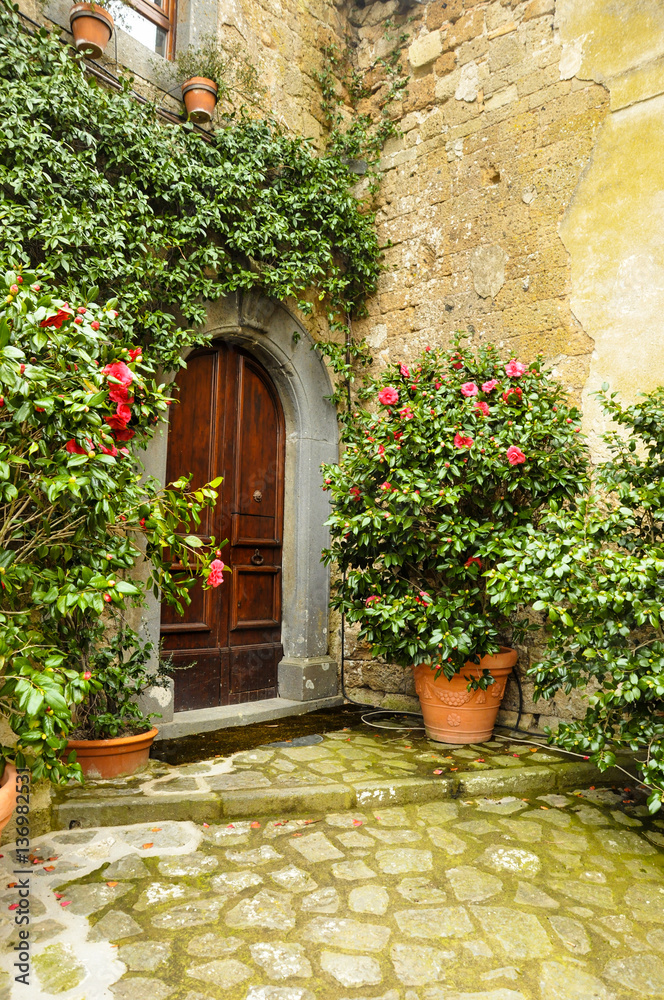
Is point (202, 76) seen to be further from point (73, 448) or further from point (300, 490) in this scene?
point (73, 448)

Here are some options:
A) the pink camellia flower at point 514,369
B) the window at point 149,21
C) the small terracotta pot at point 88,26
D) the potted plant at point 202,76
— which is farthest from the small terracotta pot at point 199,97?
the pink camellia flower at point 514,369

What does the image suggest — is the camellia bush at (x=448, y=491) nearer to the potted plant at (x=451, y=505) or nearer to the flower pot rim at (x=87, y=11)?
the potted plant at (x=451, y=505)

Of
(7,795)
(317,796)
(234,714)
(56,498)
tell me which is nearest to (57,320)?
(56,498)

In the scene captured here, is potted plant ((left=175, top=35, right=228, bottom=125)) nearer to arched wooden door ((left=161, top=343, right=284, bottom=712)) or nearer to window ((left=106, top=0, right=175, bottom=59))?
window ((left=106, top=0, right=175, bottom=59))

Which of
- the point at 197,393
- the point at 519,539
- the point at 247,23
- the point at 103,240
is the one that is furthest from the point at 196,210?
the point at 519,539

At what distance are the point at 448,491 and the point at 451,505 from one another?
217mm

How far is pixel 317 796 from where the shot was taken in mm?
2863

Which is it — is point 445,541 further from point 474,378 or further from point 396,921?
point 396,921

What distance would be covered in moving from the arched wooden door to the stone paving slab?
34.8 inches

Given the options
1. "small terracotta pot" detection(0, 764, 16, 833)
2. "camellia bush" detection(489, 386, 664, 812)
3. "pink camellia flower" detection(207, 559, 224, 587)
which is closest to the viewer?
"small terracotta pot" detection(0, 764, 16, 833)

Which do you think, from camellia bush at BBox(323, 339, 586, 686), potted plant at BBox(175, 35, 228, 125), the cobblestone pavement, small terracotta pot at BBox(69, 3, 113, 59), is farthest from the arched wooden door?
small terracotta pot at BBox(69, 3, 113, 59)

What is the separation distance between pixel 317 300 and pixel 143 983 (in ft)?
13.7

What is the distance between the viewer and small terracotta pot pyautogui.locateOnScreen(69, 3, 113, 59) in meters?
3.45

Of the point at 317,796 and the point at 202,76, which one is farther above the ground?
the point at 202,76
